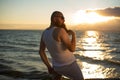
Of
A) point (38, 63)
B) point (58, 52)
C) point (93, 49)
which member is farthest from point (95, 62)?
point (58, 52)

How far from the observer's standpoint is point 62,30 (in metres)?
4.27

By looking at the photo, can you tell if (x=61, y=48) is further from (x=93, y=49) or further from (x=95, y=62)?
(x=93, y=49)

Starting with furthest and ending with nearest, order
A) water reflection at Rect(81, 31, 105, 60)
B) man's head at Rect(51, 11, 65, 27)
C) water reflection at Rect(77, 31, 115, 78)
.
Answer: water reflection at Rect(81, 31, 105, 60), water reflection at Rect(77, 31, 115, 78), man's head at Rect(51, 11, 65, 27)

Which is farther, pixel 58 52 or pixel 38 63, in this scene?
pixel 38 63

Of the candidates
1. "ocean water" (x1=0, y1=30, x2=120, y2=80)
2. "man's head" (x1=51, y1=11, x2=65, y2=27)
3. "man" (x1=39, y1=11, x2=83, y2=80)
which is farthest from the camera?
"ocean water" (x1=0, y1=30, x2=120, y2=80)

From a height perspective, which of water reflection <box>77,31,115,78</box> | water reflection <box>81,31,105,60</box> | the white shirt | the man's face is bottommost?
water reflection <box>81,31,105,60</box>

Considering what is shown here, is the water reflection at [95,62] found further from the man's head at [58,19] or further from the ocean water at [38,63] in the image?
the man's head at [58,19]

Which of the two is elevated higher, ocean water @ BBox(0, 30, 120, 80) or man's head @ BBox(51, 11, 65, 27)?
man's head @ BBox(51, 11, 65, 27)

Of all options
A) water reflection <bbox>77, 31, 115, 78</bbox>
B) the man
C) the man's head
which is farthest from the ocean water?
the man's head

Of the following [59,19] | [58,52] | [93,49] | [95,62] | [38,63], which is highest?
[59,19]

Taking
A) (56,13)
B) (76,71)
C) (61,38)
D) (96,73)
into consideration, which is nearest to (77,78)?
(76,71)

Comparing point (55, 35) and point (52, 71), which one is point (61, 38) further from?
point (52, 71)

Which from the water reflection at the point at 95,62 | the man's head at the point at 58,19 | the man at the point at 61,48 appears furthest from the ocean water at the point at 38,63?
the man's head at the point at 58,19

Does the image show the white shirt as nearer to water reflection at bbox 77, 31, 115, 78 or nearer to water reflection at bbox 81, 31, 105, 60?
water reflection at bbox 77, 31, 115, 78
